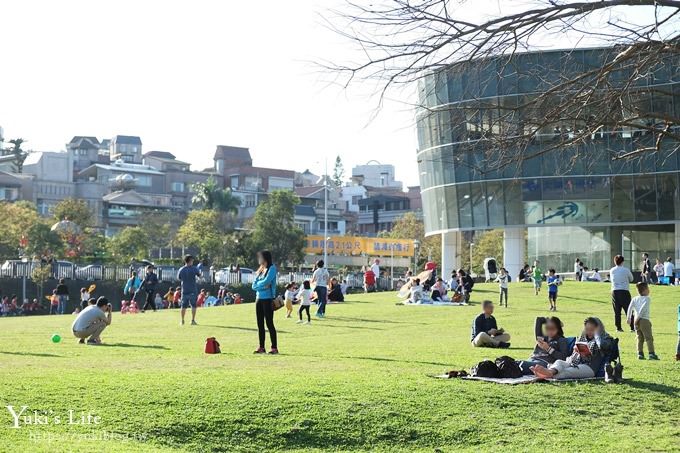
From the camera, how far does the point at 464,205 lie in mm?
75938

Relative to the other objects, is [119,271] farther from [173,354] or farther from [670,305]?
[173,354]

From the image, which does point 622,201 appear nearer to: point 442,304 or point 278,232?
point 442,304

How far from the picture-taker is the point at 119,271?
76.2m

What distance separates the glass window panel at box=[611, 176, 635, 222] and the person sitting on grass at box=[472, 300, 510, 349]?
4943 cm

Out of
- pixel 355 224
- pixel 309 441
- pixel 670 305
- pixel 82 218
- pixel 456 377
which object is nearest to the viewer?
pixel 309 441

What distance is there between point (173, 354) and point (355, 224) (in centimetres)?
16064

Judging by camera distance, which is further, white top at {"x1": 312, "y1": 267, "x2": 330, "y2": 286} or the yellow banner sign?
the yellow banner sign

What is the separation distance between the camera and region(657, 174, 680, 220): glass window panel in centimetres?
6888

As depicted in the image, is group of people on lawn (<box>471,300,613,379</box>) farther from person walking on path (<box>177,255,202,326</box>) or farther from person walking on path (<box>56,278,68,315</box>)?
person walking on path (<box>56,278,68,315</box>)

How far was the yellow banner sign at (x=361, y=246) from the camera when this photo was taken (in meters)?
110

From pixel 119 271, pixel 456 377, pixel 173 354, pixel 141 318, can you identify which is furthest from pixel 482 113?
pixel 119 271

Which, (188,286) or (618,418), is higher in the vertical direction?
(188,286)

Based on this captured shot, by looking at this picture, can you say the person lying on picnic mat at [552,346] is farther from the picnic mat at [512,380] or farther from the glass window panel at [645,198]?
the glass window panel at [645,198]

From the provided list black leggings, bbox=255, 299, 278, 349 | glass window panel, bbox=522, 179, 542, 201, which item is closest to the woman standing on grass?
black leggings, bbox=255, 299, 278, 349
